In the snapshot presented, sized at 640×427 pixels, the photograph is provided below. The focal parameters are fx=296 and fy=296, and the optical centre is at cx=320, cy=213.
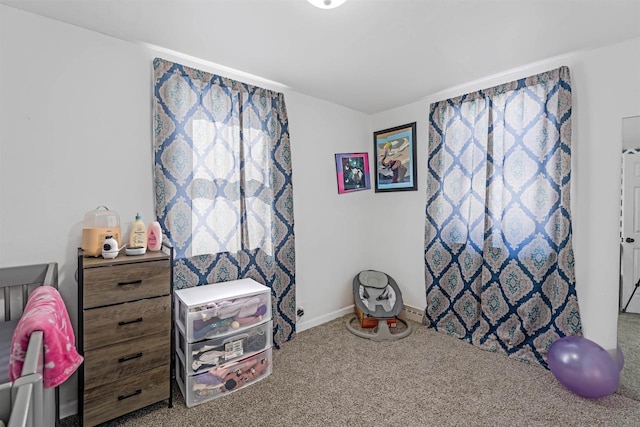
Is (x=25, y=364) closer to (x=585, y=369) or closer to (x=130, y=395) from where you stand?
(x=130, y=395)

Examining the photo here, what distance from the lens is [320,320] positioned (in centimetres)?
317

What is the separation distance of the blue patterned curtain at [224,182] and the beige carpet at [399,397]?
1.91 ft

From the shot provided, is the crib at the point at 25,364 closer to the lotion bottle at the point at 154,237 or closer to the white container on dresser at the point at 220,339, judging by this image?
the lotion bottle at the point at 154,237

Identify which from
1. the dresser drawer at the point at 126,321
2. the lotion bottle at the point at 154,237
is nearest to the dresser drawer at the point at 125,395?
the dresser drawer at the point at 126,321

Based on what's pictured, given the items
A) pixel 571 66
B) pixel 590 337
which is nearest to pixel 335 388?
pixel 590 337

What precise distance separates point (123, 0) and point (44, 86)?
709mm

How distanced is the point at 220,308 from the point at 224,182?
997 mm

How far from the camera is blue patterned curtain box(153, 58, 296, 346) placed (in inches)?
85.1

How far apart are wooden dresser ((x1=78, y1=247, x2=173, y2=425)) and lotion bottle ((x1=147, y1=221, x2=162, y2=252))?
12cm

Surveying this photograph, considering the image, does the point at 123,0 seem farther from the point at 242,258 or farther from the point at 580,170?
the point at 580,170

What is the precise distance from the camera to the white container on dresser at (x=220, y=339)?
193 cm

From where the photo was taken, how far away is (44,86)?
5.75 ft

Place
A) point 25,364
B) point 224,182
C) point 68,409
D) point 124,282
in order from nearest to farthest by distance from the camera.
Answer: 1. point 25,364
2. point 124,282
3. point 68,409
4. point 224,182

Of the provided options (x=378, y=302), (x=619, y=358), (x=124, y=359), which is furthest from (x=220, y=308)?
(x=619, y=358)
